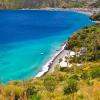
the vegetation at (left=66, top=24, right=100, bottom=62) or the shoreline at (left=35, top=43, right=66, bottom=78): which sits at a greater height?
the vegetation at (left=66, top=24, right=100, bottom=62)

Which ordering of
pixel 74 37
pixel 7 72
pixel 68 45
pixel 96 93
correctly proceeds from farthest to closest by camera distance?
pixel 74 37 → pixel 68 45 → pixel 7 72 → pixel 96 93

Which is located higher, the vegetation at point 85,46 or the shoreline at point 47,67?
the vegetation at point 85,46

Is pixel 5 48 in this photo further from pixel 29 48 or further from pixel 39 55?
pixel 39 55

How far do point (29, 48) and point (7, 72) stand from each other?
93.9 feet

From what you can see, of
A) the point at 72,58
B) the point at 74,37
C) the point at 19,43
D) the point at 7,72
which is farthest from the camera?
the point at 19,43

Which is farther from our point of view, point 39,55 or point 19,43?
point 19,43

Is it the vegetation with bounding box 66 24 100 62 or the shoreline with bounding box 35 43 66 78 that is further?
the vegetation with bounding box 66 24 100 62

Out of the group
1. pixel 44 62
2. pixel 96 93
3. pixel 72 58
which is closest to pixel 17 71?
pixel 44 62

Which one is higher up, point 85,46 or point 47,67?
point 85,46

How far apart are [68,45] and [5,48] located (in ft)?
59.5

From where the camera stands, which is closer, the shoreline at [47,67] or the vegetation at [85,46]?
the shoreline at [47,67]

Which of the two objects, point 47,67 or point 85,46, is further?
point 85,46

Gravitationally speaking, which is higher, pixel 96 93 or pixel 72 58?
pixel 96 93

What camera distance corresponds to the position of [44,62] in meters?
67.6
